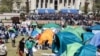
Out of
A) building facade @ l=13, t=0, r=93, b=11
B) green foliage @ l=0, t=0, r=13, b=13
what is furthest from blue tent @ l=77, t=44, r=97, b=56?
building facade @ l=13, t=0, r=93, b=11

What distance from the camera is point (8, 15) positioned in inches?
2694

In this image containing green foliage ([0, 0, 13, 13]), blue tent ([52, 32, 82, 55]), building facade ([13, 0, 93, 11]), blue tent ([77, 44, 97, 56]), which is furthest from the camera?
building facade ([13, 0, 93, 11])

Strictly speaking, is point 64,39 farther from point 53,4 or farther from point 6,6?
point 53,4

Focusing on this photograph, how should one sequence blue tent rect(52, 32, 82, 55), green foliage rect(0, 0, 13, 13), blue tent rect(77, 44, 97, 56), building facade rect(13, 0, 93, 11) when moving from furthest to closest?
building facade rect(13, 0, 93, 11) → green foliage rect(0, 0, 13, 13) → blue tent rect(52, 32, 82, 55) → blue tent rect(77, 44, 97, 56)

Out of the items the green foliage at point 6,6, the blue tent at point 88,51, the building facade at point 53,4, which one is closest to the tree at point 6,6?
the green foliage at point 6,6

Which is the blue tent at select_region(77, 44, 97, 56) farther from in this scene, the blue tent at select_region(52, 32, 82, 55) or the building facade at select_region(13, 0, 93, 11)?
the building facade at select_region(13, 0, 93, 11)

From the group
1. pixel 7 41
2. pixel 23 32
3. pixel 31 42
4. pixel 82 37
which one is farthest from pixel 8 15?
pixel 31 42

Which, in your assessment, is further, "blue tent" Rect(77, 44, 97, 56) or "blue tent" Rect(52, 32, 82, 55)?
"blue tent" Rect(52, 32, 82, 55)

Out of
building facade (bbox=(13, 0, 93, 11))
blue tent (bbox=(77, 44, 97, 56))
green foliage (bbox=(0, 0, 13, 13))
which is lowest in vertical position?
building facade (bbox=(13, 0, 93, 11))

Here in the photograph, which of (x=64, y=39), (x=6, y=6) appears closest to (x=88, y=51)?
(x=64, y=39)

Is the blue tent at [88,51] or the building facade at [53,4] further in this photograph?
the building facade at [53,4]

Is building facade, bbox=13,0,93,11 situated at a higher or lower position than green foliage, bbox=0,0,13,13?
lower

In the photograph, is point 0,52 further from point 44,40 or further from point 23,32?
point 23,32

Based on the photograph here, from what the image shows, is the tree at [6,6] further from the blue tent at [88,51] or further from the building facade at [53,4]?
the blue tent at [88,51]
